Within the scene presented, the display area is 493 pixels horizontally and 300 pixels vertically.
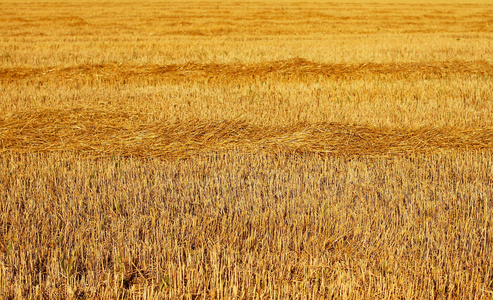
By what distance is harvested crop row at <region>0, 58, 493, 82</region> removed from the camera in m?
10.4

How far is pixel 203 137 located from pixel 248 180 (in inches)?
58.3

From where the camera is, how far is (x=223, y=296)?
2.62 m

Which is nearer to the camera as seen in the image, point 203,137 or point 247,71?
point 203,137

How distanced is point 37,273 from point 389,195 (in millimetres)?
2798

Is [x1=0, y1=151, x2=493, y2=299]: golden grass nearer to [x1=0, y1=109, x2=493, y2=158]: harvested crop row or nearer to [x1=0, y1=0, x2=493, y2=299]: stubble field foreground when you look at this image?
[x1=0, y1=0, x2=493, y2=299]: stubble field foreground

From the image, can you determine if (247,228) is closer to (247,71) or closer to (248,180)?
(248,180)

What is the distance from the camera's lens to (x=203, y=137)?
573 centimetres

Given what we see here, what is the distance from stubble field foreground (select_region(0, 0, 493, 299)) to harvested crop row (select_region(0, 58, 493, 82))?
6 centimetres

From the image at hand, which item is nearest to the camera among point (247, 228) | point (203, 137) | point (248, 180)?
point (247, 228)

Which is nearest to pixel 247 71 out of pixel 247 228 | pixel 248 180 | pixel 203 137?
pixel 203 137

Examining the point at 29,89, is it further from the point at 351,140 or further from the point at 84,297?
the point at 84,297

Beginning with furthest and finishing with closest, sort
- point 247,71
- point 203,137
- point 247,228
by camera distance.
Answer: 1. point 247,71
2. point 203,137
3. point 247,228

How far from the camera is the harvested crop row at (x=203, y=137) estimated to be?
541 cm

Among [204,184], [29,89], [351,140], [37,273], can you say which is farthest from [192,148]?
[29,89]
